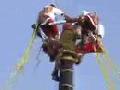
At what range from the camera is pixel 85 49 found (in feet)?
52.5

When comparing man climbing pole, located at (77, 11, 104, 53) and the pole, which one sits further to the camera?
man climbing pole, located at (77, 11, 104, 53)

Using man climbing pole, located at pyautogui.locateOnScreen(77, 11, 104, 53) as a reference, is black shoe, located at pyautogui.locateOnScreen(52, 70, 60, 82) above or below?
below

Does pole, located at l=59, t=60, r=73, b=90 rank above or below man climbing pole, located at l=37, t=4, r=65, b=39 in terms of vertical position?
below

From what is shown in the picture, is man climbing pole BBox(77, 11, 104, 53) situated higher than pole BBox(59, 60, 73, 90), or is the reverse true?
man climbing pole BBox(77, 11, 104, 53)

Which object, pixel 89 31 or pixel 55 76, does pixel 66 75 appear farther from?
pixel 89 31

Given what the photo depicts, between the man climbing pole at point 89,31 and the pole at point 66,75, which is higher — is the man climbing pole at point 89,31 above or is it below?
above

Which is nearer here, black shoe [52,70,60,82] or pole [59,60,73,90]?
pole [59,60,73,90]

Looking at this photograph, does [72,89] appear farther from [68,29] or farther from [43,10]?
[43,10]

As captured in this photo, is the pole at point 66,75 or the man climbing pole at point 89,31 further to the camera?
the man climbing pole at point 89,31

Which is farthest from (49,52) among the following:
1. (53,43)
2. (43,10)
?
(43,10)

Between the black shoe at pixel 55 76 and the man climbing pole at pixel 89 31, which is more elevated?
the man climbing pole at pixel 89 31

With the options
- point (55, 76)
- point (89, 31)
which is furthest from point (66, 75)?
point (89, 31)

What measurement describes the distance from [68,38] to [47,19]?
40.8 inches

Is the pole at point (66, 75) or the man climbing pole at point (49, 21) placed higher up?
the man climbing pole at point (49, 21)
